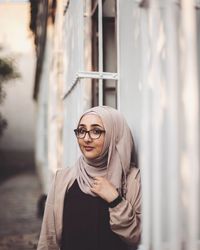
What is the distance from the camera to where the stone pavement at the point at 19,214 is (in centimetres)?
474

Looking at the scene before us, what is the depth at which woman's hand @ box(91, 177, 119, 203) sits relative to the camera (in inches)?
58.9

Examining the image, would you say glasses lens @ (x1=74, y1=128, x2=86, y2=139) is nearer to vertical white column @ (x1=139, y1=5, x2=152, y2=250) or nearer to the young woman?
the young woman

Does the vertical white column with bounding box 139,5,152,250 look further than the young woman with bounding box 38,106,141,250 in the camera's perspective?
No

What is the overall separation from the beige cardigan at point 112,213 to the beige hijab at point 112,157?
55mm

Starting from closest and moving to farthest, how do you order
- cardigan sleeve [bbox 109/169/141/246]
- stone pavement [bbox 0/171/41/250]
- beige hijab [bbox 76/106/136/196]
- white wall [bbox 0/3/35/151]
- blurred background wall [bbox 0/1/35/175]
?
1. cardigan sleeve [bbox 109/169/141/246]
2. beige hijab [bbox 76/106/136/196]
3. stone pavement [bbox 0/171/41/250]
4. blurred background wall [bbox 0/1/35/175]
5. white wall [bbox 0/3/35/151]

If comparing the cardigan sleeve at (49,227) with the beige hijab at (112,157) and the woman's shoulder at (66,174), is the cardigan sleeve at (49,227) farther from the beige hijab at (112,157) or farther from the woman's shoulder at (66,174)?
the beige hijab at (112,157)

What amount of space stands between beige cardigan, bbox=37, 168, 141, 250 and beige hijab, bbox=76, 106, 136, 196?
0.18ft

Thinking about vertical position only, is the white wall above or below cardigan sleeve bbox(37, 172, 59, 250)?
above

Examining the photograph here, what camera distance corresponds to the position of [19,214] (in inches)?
259

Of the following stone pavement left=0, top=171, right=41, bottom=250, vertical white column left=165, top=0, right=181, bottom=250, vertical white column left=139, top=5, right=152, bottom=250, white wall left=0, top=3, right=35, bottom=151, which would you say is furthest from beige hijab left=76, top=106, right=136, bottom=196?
white wall left=0, top=3, right=35, bottom=151

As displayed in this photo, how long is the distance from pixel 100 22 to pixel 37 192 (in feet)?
23.6

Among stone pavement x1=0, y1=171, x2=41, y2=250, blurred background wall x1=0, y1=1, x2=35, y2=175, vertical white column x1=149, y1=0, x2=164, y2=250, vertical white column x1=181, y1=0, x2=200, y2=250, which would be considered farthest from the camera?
blurred background wall x1=0, y1=1, x2=35, y2=175

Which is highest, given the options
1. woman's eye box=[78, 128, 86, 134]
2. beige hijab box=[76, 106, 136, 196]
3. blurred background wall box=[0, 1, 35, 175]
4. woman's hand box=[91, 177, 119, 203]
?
blurred background wall box=[0, 1, 35, 175]

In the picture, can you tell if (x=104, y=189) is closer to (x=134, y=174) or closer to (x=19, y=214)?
(x=134, y=174)
